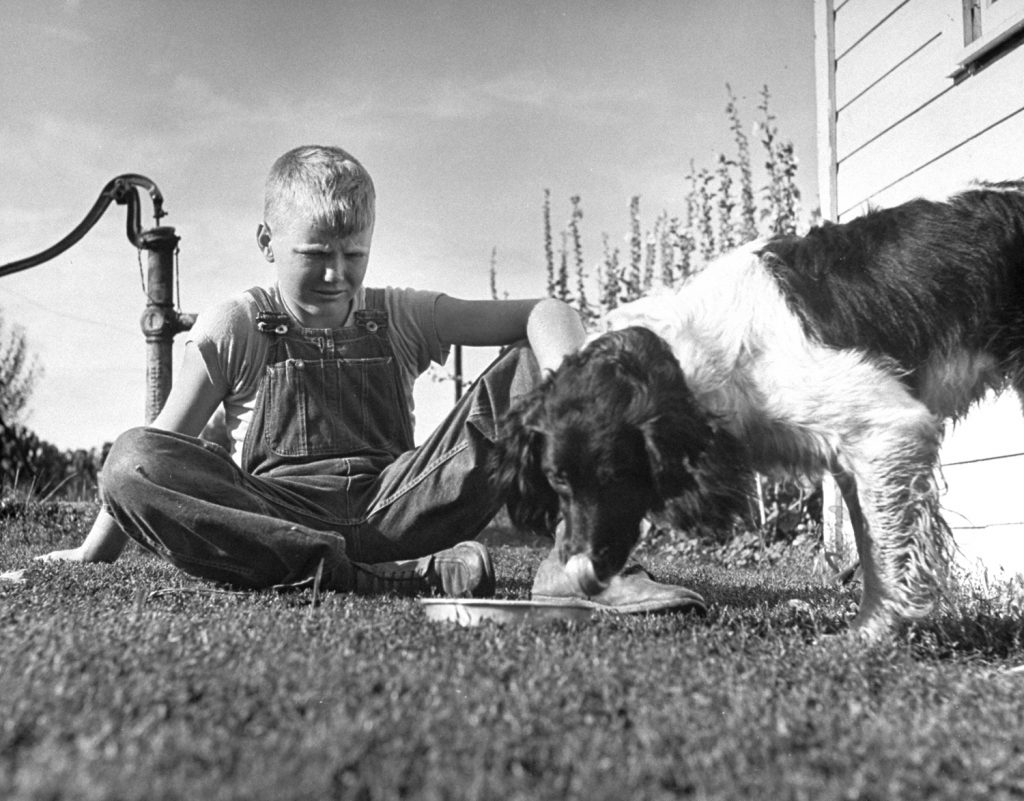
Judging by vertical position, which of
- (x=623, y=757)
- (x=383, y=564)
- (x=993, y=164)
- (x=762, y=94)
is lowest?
(x=623, y=757)

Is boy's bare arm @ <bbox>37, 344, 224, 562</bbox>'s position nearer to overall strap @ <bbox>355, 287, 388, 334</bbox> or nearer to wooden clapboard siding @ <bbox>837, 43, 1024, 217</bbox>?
overall strap @ <bbox>355, 287, 388, 334</bbox>

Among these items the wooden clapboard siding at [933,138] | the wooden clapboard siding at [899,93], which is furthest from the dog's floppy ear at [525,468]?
the wooden clapboard siding at [899,93]

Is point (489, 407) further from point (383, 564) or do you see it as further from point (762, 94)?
point (762, 94)

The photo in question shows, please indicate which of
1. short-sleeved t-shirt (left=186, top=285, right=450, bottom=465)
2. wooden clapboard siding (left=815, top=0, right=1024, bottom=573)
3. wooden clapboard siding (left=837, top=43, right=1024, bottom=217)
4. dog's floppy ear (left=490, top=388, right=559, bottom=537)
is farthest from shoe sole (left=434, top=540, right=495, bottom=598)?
wooden clapboard siding (left=837, top=43, right=1024, bottom=217)

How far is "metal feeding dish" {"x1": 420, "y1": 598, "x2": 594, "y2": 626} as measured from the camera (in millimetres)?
2812

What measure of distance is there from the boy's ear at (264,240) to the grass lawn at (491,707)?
1.70 m

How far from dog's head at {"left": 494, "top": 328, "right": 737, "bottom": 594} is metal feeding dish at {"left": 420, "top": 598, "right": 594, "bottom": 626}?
0.48 feet

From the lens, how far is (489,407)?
371cm

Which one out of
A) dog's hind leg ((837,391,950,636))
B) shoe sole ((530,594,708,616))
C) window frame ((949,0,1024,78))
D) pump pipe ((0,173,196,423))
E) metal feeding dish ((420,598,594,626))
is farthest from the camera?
pump pipe ((0,173,196,423))

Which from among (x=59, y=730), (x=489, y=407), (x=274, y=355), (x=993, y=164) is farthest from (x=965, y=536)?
(x=59, y=730)

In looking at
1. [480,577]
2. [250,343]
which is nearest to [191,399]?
[250,343]

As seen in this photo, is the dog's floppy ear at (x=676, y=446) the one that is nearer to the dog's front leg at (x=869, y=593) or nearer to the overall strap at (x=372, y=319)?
the dog's front leg at (x=869, y=593)

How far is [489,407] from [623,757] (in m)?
2.18

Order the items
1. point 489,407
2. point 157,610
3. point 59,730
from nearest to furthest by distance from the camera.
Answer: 1. point 59,730
2. point 157,610
3. point 489,407
